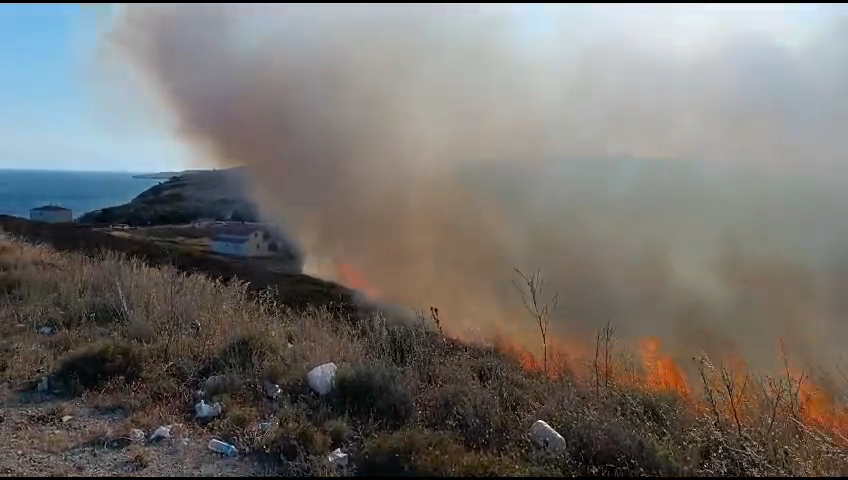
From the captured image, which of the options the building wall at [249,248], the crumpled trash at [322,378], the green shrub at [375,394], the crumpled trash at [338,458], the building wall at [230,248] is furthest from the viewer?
the building wall at [230,248]

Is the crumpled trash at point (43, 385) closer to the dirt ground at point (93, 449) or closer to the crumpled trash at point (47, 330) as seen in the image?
the dirt ground at point (93, 449)

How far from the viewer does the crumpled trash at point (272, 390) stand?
532cm

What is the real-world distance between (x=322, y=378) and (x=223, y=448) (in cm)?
111

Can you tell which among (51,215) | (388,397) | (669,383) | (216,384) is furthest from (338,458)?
(51,215)

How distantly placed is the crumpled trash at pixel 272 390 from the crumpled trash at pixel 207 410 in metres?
0.43

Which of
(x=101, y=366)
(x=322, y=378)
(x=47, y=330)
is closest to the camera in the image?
(x=322, y=378)

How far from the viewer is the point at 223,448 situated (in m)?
4.48

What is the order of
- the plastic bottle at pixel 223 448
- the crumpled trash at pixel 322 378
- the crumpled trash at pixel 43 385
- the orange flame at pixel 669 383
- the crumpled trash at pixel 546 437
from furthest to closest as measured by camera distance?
1. the orange flame at pixel 669 383
2. the crumpled trash at pixel 43 385
3. the crumpled trash at pixel 322 378
4. the plastic bottle at pixel 223 448
5. the crumpled trash at pixel 546 437

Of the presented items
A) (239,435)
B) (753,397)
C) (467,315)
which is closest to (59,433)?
(239,435)

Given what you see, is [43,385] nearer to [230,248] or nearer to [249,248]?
[249,248]

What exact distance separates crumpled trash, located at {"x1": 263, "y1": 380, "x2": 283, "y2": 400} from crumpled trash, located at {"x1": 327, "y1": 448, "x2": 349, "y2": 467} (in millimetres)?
1178

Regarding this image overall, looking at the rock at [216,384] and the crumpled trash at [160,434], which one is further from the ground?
the rock at [216,384]

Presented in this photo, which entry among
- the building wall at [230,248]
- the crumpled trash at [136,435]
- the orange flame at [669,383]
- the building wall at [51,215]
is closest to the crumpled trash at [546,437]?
the orange flame at [669,383]

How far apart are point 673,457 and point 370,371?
238 cm
